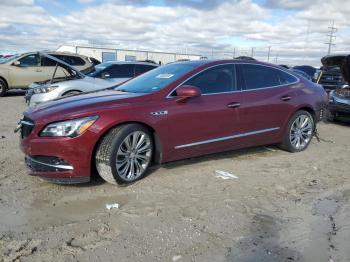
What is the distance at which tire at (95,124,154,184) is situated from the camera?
16.0ft

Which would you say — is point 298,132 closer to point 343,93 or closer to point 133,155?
point 133,155

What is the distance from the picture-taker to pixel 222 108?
5891 millimetres

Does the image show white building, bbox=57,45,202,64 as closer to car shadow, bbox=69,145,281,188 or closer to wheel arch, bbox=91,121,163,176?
car shadow, bbox=69,145,281,188

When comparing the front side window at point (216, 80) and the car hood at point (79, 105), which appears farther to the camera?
the front side window at point (216, 80)

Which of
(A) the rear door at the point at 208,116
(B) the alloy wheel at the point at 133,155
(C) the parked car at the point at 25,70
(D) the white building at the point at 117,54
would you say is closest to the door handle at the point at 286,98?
(A) the rear door at the point at 208,116

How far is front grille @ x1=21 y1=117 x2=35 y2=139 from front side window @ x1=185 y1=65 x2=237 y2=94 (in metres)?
2.04

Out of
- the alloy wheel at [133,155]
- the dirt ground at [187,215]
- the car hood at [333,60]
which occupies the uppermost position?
the car hood at [333,60]

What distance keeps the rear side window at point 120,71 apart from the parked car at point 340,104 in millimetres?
5533

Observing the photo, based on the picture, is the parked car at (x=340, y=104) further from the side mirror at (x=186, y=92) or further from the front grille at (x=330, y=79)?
the side mirror at (x=186, y=92)

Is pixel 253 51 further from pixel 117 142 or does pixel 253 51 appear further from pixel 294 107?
pixel 117 142

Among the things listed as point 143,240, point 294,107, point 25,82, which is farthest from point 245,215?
point 25,82

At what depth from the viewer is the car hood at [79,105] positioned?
4.85 metres

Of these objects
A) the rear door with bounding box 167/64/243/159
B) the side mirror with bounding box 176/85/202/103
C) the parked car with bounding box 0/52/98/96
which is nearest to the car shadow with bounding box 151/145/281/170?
the rear door with bounding box 167/64/243/159

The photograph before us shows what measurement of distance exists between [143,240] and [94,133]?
1555mm
